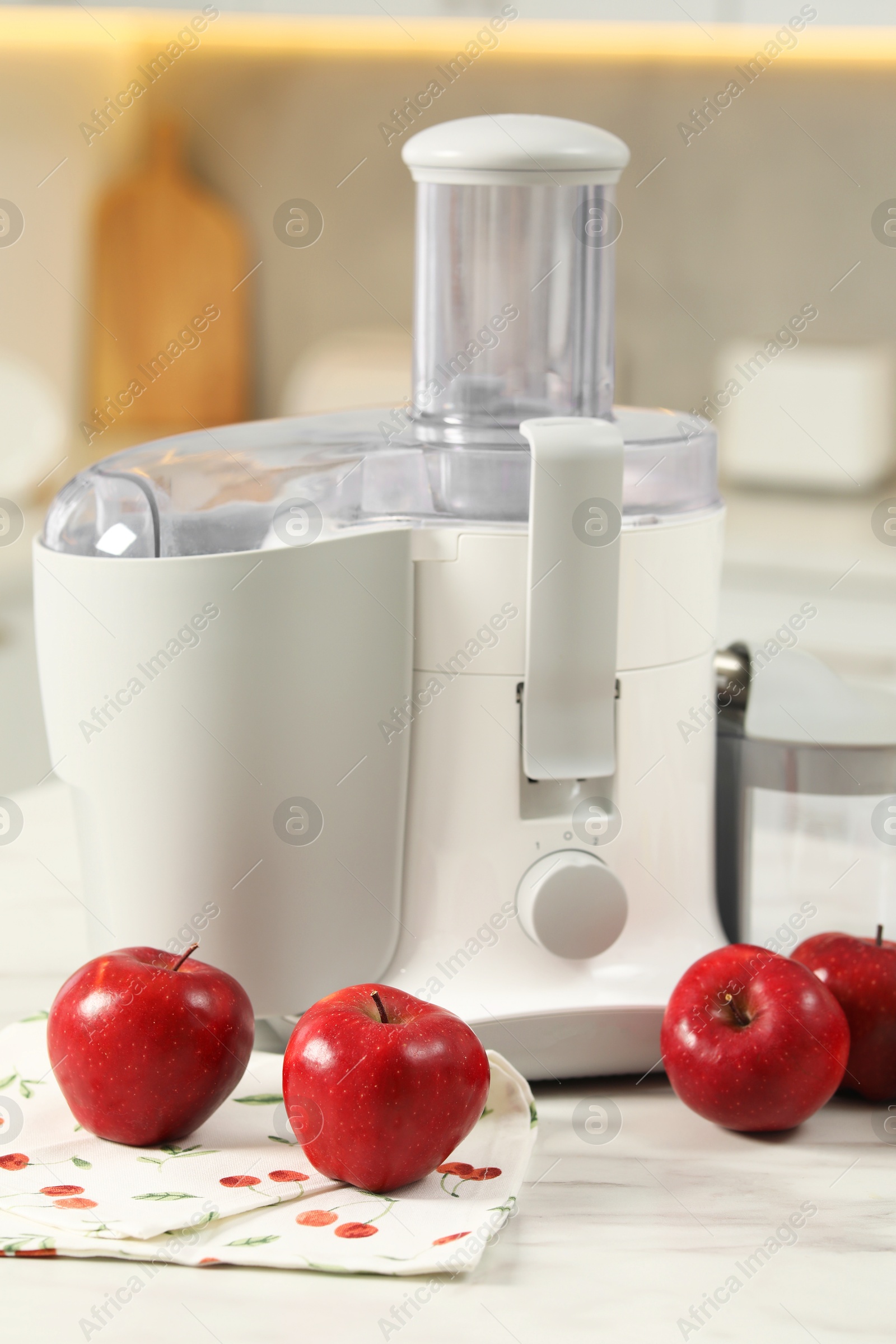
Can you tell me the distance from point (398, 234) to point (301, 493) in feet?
3.85

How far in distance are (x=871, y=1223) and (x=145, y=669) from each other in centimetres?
43

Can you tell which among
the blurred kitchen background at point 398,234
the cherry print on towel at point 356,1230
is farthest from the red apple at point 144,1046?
the blurred kitchen background at point 398,234

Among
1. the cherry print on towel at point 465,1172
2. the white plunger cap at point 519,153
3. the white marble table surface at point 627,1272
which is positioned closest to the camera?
the white marble table surface at point 627,1272

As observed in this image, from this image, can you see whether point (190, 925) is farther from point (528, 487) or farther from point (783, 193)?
point (783, 193)

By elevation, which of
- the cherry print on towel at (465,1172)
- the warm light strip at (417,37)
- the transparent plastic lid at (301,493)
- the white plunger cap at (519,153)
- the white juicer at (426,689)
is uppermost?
the warm light strip at (417,37)

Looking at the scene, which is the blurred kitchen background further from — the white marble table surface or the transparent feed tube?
the white marble table surface

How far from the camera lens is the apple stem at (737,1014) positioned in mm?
741

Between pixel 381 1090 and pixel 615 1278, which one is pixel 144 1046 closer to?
pixel 381 1090

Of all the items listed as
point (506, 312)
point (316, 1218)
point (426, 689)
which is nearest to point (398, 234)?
point (506, 312)

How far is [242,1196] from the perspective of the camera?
0.67 m

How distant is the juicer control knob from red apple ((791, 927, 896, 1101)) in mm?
114

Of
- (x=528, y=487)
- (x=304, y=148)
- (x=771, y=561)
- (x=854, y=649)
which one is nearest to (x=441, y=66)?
(x=304, y=148)

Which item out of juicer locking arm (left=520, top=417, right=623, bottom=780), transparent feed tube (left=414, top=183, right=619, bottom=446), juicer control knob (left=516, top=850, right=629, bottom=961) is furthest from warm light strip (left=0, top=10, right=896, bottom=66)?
juicer control knob (left=516, top=850, right=629, bottom=961)

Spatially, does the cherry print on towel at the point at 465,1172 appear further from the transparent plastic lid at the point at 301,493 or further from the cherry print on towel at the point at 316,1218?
the transparent plastic lid at the point at 301,493
